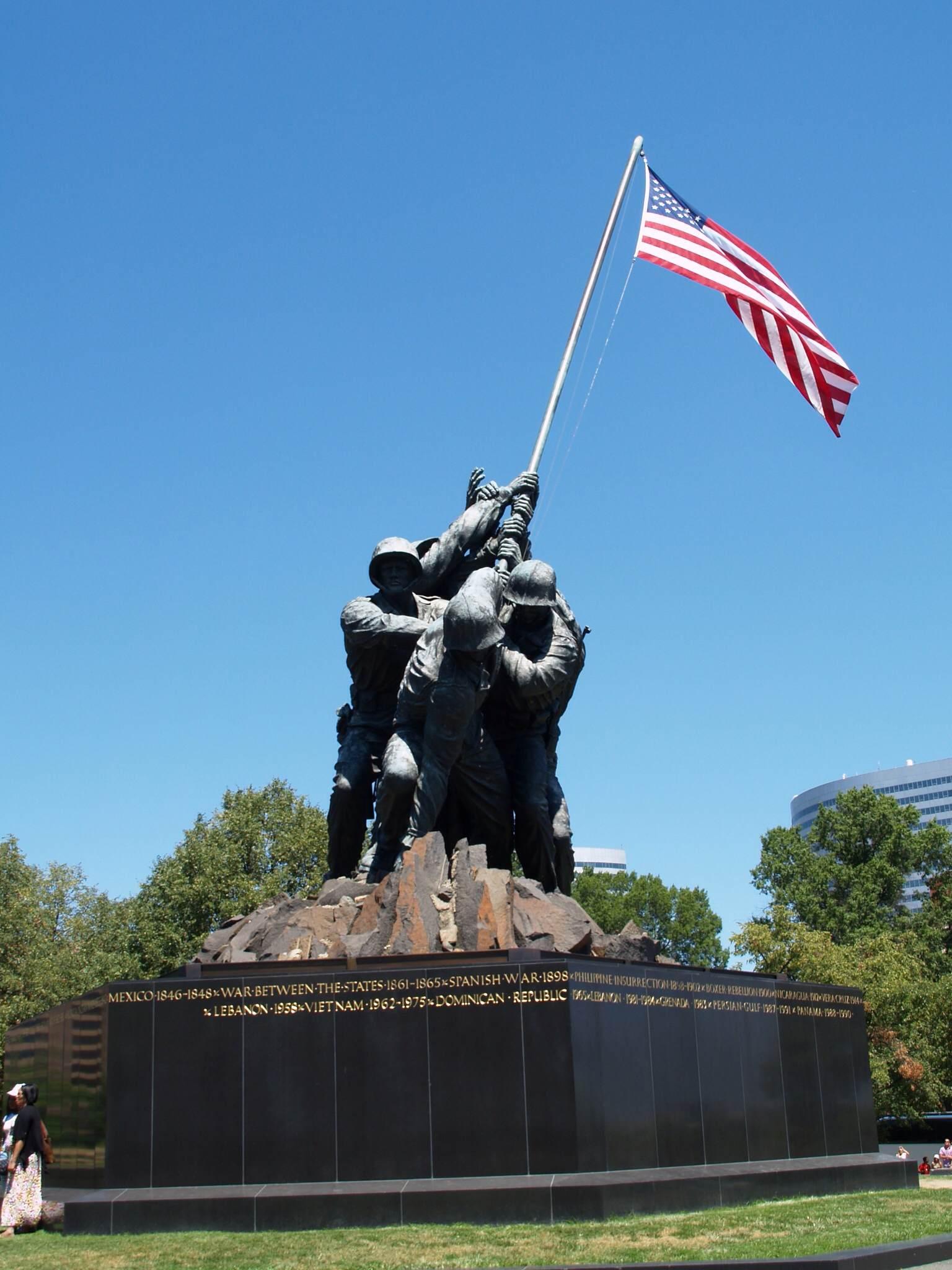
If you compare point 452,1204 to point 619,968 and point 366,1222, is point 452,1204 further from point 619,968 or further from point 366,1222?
point 619,968

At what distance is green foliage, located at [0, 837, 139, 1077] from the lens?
112 feet

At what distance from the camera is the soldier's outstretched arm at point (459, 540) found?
48.4 feet

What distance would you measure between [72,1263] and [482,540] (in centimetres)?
851

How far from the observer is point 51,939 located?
134 ft

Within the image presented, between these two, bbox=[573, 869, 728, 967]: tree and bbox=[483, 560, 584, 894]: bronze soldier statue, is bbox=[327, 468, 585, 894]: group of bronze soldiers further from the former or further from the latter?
bbox=[573, 869, 728, 967]: tree

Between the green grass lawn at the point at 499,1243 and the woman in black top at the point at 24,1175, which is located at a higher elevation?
the woman in black top at the point at 24,1175

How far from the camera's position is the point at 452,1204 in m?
9.62

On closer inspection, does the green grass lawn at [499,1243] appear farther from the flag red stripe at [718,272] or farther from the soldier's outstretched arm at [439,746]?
the flag red stripe at [718,272]

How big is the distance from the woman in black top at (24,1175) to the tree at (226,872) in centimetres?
2152

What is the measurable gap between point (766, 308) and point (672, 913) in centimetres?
4085

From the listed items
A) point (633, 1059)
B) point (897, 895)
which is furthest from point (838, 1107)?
point (897, 895)

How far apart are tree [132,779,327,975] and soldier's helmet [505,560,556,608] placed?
21.5 metres

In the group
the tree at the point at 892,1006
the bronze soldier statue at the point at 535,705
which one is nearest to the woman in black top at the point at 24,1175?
the bronze soldier statue at the point at 535,705

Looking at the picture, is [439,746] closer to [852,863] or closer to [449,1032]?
[449,1032]
